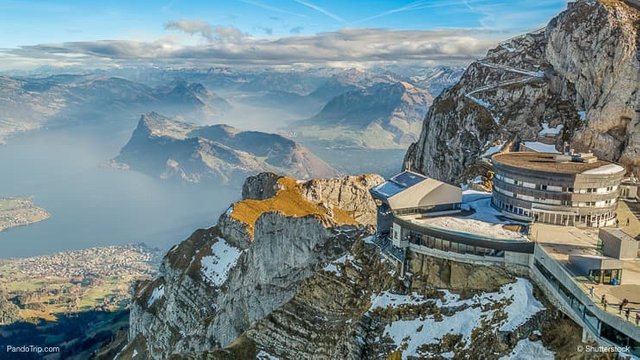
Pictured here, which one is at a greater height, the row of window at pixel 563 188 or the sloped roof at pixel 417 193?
the row of window at pixel 563 188

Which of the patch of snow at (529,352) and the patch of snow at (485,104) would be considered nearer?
the patch of snow at (529,352)

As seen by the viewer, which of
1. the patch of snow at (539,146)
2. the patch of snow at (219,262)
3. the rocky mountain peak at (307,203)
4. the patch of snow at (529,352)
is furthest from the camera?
the rocky mountain peak at (307,203)

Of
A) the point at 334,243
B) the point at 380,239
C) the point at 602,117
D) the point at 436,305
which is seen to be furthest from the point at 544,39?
the point at 436,305

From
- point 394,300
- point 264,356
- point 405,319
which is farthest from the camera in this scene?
point 264,356

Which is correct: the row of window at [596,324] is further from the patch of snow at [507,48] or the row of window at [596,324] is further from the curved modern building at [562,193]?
the patch of snow at [507,48]

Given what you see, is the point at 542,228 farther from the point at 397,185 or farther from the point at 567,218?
the point at 397,185

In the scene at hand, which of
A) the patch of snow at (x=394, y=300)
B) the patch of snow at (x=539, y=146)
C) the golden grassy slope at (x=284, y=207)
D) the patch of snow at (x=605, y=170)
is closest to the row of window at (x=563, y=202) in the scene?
the patch of snow at (x=605, y=170)

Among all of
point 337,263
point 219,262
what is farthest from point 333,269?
point 219,262

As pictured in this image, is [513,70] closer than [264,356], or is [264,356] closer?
[264,356]
